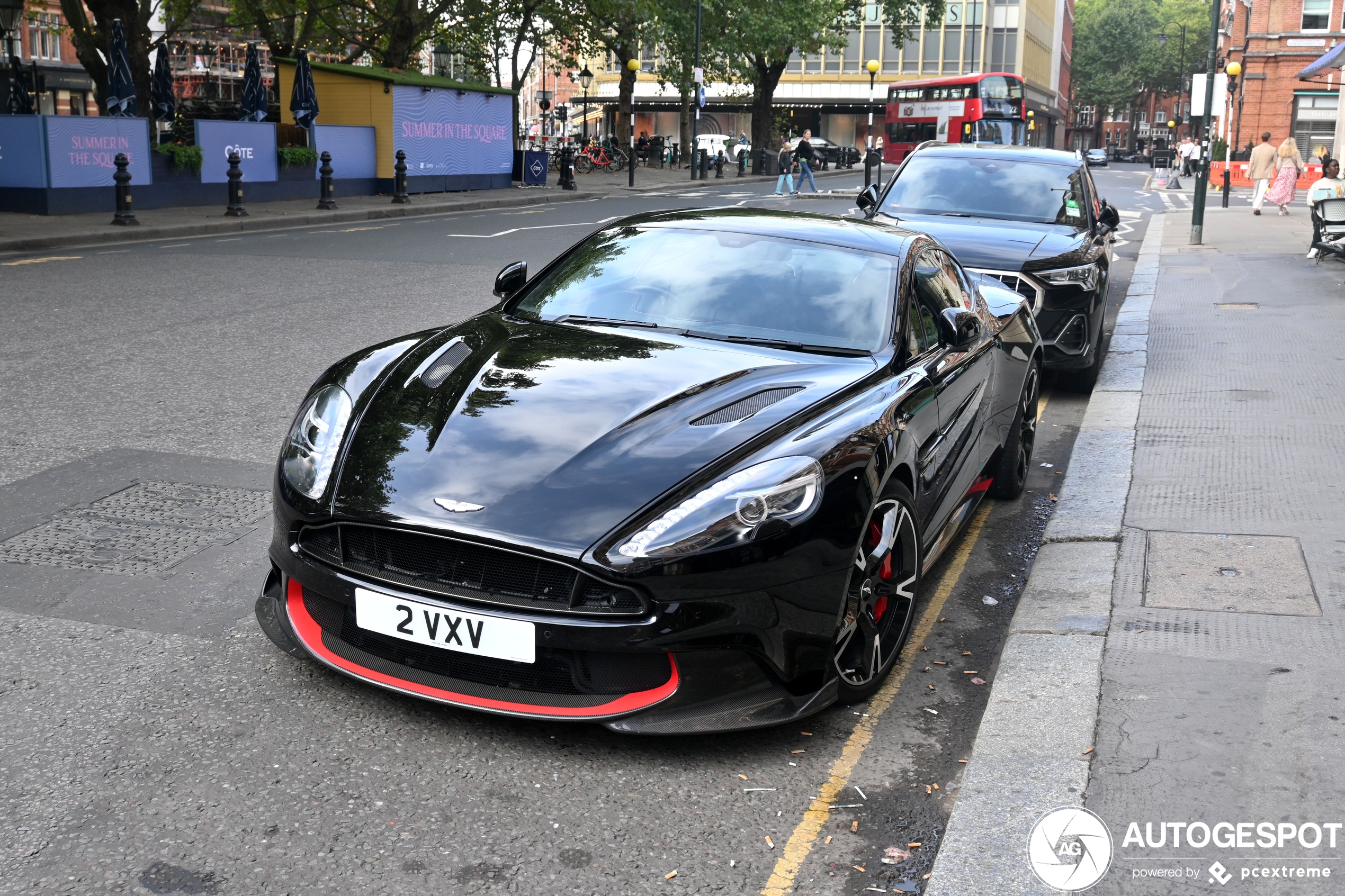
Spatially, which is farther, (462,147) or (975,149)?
(462,147)

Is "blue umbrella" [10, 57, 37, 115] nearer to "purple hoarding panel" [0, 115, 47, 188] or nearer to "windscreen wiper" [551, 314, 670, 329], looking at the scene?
"purple hoarding panel" [0, 115, 47, 188]

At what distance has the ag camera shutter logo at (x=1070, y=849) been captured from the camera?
2865 mm

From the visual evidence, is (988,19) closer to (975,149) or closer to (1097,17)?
(1097,17)

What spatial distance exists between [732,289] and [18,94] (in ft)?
77.8

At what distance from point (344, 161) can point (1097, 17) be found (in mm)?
119636

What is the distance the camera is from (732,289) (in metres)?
4.82

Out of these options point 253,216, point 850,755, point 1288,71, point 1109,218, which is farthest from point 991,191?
point 1288,71

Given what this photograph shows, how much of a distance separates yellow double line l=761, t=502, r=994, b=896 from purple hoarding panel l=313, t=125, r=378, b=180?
970 inches

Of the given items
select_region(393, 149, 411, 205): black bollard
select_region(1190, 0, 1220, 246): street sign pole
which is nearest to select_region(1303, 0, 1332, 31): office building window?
select_region(1190, 0, 1220, 246): street sign pole

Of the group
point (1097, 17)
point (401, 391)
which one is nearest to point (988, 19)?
point (1097, 17)

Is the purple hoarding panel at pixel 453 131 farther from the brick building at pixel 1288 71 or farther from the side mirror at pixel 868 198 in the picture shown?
the brick building at pixel 1288 71

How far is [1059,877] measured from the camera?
9.41 ft

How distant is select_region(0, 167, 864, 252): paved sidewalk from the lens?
17859mm

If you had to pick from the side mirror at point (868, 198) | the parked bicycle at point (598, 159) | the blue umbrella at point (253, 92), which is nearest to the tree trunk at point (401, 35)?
the blue umbrella at point (253, 92)
